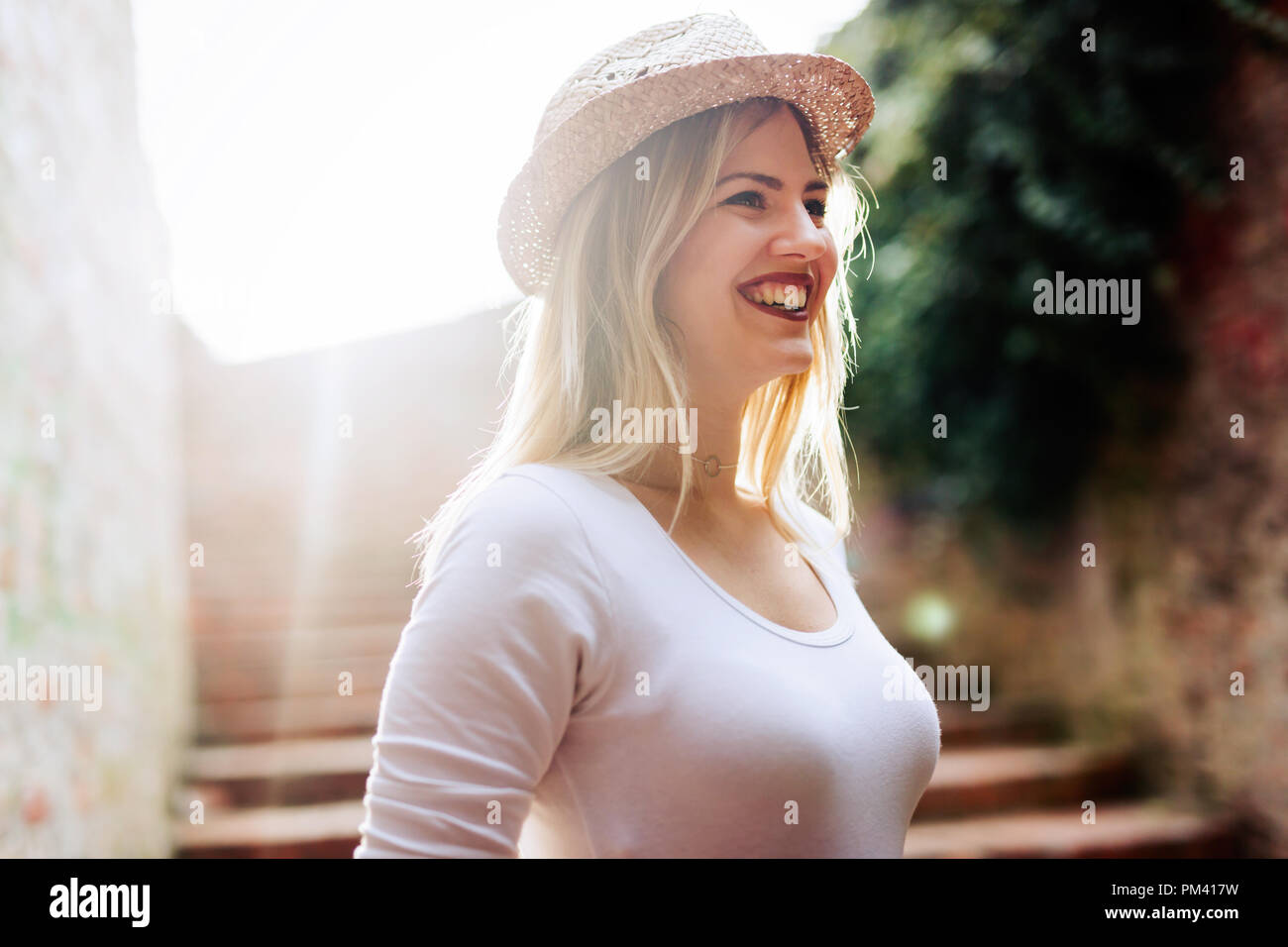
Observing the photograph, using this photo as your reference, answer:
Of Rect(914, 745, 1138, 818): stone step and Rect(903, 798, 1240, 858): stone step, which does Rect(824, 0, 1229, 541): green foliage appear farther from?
Rect(903, 798, 1240, 858): stone step

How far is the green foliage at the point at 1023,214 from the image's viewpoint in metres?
3.04

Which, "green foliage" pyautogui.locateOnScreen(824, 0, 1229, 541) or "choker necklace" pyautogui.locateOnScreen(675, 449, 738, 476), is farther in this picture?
"green foliage" pyautogui.locateOnScreen(824, 0, 1229, 541)

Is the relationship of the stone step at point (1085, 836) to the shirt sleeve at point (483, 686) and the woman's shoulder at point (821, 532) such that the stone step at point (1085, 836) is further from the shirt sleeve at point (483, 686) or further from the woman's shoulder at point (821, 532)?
the shirt sleeve at point (483, 686)

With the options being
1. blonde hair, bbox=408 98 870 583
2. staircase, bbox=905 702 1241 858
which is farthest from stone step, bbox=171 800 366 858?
blonde hair, bbox=408 98 870 583

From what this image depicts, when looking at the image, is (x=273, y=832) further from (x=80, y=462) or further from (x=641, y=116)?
(x=641, y=116)

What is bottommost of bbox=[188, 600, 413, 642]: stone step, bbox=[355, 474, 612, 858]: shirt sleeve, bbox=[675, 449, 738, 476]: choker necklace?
bbox=[188, 600, 413, 642]: stone step

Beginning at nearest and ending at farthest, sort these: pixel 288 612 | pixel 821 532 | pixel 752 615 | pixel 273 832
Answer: pixel 752 615 < pixel 821 532 < pixel 273 832 < pixel 288 612

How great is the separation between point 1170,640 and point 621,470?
317cm

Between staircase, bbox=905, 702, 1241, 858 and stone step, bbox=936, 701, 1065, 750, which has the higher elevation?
stone step, bbox=936, 701, 1065, 750

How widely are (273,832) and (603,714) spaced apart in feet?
8.11

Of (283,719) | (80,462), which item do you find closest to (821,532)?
(80,462)

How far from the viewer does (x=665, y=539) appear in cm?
99

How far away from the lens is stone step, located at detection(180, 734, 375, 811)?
3.09 meters

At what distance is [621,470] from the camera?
103 cm
